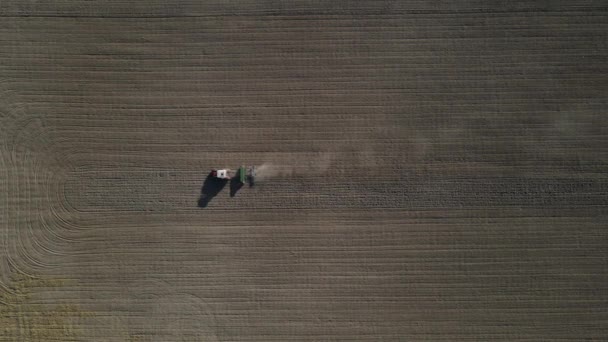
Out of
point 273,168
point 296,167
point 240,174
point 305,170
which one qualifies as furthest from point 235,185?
point 305,170

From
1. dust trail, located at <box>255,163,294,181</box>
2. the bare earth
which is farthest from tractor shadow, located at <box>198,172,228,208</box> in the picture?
dust trail, located at <box>255,163,294,181</box>

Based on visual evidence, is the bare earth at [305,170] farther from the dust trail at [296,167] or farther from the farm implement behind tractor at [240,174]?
the farm implement behind tractor at [240,174]

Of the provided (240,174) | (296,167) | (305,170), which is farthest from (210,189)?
(305,170)

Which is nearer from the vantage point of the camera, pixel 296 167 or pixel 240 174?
pixel 240 174

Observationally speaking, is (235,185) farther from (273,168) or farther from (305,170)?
(305,170)

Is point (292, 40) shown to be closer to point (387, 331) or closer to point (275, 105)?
point (275, 105)

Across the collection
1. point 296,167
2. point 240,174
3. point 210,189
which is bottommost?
point 210,189

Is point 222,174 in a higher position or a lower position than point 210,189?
higher
